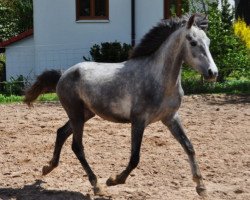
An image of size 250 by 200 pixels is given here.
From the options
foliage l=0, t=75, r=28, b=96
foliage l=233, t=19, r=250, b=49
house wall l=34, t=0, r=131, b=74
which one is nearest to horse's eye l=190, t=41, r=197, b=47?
foliage l=233, t=19, r=250, b=49

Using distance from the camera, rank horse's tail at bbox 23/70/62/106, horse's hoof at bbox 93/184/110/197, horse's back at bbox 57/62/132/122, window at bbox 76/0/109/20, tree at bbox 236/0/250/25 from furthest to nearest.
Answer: tree at bbox 236/0/250/25
window at bbox 76/0/109/20
horse's tail at bbox 23/70/62/106
horse's hoof at bbox 93/184/110/197
horse's back at bbox 57/62/132/122

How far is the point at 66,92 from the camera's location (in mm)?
7094

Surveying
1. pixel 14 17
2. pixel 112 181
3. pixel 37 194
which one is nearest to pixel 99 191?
pixel 112 181

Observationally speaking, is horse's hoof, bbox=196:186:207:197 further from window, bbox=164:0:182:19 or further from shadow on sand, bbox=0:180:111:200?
window, bbox=164:0:182:19

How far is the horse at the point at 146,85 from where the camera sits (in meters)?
6.18

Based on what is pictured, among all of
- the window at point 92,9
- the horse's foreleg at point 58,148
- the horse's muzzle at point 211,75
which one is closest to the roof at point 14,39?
the window at point 92,9

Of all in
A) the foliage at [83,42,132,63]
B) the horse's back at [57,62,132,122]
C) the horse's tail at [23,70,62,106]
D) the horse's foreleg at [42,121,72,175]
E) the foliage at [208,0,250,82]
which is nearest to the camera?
the horse's back at [57,62,132,122]

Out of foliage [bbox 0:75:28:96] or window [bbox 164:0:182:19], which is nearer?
foliage [bbox 0:75:28:96]

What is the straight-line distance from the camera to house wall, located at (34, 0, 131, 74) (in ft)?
66.8

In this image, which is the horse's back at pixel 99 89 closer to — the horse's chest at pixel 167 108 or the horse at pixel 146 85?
the horse at pixel 146 85

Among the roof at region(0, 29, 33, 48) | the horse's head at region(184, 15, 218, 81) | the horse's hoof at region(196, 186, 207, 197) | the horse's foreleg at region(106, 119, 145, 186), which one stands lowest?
the horse's hoof at region(196, 186, 207, 197)

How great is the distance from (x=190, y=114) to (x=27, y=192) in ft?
18.8

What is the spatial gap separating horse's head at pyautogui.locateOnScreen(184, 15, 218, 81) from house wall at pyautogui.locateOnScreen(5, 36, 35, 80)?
14017 millimetres

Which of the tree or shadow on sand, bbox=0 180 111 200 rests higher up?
the tree
